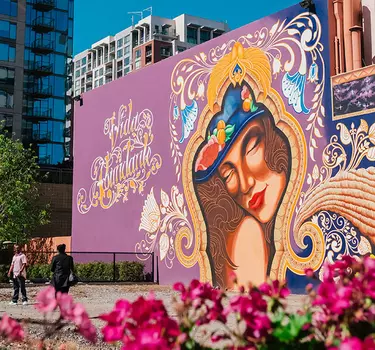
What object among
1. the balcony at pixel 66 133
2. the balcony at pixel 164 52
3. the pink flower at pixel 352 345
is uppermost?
the balcony at pixel 164 52

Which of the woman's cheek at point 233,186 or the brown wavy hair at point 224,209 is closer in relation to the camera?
the brown wavy hair at point 224,209

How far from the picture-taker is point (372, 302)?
11.8ft

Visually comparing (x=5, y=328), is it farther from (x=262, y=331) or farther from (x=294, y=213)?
(x=294, y=213)

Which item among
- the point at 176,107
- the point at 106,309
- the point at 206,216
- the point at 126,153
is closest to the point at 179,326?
the point at 106,309

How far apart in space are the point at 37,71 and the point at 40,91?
2137 mm

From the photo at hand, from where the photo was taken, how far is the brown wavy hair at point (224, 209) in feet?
61.4

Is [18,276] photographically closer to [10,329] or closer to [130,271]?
[130,271]

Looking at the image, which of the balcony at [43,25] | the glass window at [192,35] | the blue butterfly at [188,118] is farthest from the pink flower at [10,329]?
the glass window at [192,35]

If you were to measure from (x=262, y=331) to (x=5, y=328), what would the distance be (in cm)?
138

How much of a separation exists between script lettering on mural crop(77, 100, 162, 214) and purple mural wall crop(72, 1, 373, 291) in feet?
0.15

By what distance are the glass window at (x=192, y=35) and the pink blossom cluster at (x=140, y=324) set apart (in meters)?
105

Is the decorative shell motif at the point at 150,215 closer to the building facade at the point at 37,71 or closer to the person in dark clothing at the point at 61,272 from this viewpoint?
the person in dark clothing at the point at 61,272

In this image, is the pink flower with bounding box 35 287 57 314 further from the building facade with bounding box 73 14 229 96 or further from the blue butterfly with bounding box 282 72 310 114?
the building facade with bounding box 73 14 229 96

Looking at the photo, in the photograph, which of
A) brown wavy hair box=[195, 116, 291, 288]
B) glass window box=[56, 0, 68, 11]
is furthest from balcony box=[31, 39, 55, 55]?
brown wavy hair box=[195, 116, 291, 288]
